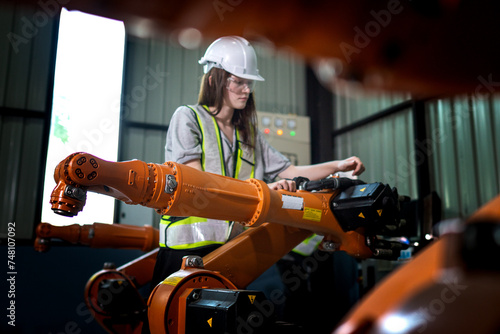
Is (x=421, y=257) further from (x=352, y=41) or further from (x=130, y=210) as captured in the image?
(x=130, y=210)

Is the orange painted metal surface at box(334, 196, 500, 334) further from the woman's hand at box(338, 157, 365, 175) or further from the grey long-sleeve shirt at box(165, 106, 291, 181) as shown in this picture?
the woman's hand at box(338, 157, 365, 175)

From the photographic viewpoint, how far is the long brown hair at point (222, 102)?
254 cm

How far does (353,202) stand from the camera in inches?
75.2

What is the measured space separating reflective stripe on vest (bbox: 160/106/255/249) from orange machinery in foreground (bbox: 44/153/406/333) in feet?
0.62

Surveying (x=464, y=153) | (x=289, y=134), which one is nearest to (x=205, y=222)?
(x=464, y=153)

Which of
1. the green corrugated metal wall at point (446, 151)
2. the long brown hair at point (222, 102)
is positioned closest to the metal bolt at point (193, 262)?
the long brown hair at point (222, 102)

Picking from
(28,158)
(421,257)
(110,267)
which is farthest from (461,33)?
(28,158)

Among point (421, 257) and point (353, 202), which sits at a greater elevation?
point (353, 202)

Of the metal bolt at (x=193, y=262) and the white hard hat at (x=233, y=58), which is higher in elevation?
the white hard hat at (x=233, y=58)

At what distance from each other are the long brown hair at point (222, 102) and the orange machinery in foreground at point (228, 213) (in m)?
0.70

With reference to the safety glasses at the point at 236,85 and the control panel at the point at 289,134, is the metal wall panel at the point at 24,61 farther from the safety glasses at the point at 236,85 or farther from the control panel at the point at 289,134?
the safety glasses at the point at 236,85

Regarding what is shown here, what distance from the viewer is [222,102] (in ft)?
8.33

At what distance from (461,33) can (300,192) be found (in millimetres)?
1504

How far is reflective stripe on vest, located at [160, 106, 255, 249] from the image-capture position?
221 cm
